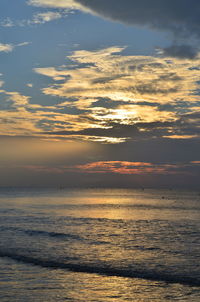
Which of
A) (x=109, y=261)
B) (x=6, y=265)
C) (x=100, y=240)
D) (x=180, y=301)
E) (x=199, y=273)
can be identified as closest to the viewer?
(x=180, y=301)

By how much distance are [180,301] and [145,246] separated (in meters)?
15.2

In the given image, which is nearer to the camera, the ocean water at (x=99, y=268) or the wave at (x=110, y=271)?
the ocean water at (x=99, y=268)

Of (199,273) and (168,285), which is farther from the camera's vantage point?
(199,273)

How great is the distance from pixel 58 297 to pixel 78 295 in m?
1.10

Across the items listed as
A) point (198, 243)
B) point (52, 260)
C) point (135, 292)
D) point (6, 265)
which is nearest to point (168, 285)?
point (135, 292)

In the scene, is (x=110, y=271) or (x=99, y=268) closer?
(x=110, y=271)

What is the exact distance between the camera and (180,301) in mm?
15320

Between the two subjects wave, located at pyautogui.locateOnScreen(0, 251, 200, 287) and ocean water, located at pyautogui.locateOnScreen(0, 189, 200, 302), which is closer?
ocean water, located at pyautogui.locateOnScreen(0, 189, 200, 302)

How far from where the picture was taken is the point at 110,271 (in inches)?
843

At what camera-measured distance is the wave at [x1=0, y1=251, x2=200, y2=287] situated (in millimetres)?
19500

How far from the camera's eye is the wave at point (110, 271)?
19.5m

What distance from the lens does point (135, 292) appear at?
55.6 ft

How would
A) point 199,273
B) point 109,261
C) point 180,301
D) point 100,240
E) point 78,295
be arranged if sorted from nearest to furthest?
1. point 180,301
2. point 78,295
3. point 199,273
4. point 109,261
5. point 100,240

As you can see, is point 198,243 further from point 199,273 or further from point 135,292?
point 135,292
